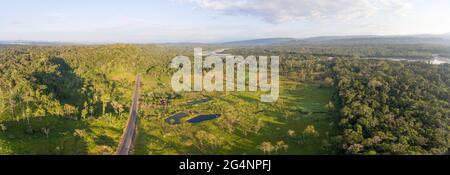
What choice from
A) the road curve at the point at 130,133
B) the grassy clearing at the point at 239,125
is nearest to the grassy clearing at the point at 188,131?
the grassy clearing at the point at 239,125

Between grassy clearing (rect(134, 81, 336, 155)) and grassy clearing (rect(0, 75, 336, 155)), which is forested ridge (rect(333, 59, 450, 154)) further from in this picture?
grassy clearing (rect(0, 75, 336, 155))

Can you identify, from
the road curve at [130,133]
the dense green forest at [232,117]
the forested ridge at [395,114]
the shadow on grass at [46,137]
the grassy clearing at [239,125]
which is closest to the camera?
the forested ridge at [395,114]

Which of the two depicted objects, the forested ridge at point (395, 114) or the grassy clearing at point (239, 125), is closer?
the forested ridge at point (395, 114)

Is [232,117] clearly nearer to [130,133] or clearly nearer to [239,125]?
[239,125]

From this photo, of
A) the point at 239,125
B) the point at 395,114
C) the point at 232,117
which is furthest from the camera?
the point at 232,117

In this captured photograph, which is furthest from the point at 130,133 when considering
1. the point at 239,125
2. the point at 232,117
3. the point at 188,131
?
the point at 239,125

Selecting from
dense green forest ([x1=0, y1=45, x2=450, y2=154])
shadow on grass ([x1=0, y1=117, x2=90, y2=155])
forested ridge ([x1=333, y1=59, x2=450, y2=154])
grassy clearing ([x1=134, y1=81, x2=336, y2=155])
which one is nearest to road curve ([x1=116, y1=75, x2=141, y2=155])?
dense green forest ([x1=0, y1=45, x2=450, y2=154])

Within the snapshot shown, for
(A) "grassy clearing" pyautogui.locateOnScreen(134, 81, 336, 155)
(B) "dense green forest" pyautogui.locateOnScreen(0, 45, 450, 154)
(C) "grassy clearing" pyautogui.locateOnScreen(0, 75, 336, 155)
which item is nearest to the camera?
(B) "dense green forest" pyautogui.locateOnScreen(0, 45, 450, 154)

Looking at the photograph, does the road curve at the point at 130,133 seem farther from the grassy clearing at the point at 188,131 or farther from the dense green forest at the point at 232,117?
the dense green forest at the point at 232,117
